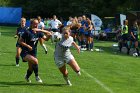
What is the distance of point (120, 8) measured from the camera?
64250 mm

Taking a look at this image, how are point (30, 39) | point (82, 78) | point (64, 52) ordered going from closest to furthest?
point (64, 52), point (30, 39), point (82, 78)

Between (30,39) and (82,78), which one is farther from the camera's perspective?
(82,78)

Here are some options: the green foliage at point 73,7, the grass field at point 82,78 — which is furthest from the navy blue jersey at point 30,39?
the green foliage at point 73,7

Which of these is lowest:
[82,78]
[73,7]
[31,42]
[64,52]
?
[82,78]

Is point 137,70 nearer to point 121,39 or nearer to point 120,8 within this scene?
point 121,39

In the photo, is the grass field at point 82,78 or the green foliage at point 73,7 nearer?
the grass field at point 82,78

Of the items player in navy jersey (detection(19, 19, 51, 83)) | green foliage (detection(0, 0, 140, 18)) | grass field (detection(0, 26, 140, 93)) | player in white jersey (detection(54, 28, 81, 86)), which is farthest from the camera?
green foliage (detection(0, 0, 140, 18))

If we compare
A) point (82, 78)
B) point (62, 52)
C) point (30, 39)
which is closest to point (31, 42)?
point (30, 39)

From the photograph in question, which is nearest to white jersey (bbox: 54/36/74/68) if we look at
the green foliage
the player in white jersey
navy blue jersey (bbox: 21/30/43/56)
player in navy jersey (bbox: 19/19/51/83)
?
the player in white jersey

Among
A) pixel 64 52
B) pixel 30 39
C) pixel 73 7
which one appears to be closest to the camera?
pixel 64 52

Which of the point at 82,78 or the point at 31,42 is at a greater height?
the point at 31,42

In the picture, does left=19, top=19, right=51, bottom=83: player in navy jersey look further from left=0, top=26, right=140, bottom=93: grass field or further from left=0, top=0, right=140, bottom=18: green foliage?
left=0, top=0, right=140, bottom=18: green foliage

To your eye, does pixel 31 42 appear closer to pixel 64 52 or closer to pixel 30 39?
pixel 30 39

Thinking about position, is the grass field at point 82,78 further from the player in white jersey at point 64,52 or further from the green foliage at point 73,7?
the green foliage at point 73,7
